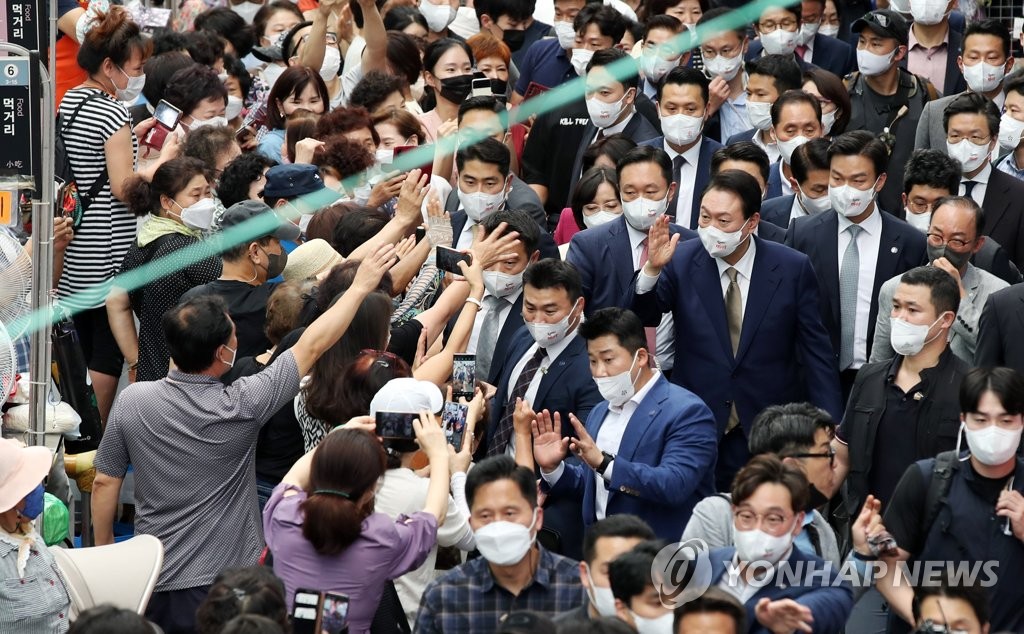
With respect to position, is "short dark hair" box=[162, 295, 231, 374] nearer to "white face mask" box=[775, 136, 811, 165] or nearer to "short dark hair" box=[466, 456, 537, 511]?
"short dark hair" box=[466, 456, 537, 511]

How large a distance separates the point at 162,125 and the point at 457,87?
6.20ft

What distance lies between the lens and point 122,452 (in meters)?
6.20

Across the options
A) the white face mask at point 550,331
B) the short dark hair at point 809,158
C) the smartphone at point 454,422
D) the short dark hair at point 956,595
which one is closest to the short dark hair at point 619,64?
the short dark hair at point 809,158

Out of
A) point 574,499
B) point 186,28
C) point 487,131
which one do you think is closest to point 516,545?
point 574,499

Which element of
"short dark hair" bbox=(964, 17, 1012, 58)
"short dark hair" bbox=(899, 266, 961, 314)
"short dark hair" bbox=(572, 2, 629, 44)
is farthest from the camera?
"short dark hair" bbox=(572, 2, 629, 44)

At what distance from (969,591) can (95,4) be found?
5966 millimetres

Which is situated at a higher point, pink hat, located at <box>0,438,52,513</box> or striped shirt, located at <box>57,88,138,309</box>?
striped shirt, located at <box>57,88,138,309</box>

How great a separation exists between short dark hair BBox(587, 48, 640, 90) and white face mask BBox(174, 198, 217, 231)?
276 centimetres

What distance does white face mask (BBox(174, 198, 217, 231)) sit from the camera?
7.91 metres

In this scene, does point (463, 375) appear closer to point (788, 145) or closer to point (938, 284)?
point (938, 284)

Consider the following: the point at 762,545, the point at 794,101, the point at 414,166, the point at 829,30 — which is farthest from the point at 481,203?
the point at 829,30

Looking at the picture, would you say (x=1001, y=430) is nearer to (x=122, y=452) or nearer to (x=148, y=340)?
(x=122, y=452)

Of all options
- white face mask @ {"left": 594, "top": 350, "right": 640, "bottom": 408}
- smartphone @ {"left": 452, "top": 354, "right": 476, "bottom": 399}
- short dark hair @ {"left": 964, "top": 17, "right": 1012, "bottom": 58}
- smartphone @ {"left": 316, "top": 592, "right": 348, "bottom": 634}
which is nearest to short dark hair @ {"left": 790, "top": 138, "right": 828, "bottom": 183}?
short dark hair @ {"left": 964, "top": 17, "right": 1012, "bottom": 58}

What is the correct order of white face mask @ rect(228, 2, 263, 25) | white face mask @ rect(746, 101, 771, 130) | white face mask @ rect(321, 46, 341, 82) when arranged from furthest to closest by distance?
white face mask @ rect(228, 2, 263, 25)
white face mask @ rect(321, 46, 341, 82)
white face mask @ rect(746, 101, 771, 130)
